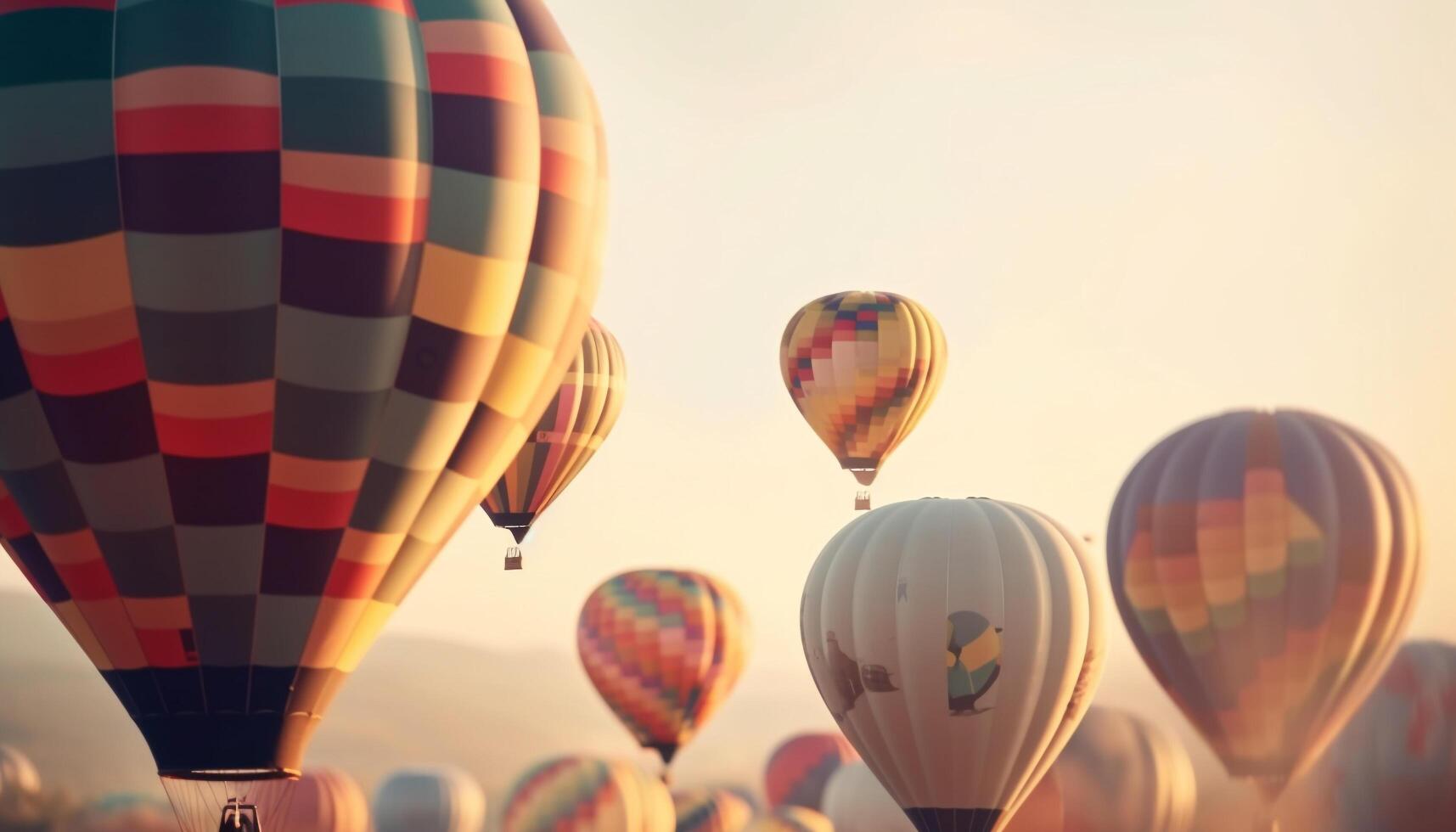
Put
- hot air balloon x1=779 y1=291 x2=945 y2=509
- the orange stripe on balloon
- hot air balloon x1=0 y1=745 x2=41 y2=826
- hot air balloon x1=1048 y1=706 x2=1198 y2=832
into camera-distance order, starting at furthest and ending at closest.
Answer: hot air balloon x1=0 y1=745 x2=41 y2=826 → hot air balloon x1=779 y1=291 x2=945 y2=509 → hot air balloon x1=1048 y1=706 x2=1198 y2=832 → the orange stripe on balloon

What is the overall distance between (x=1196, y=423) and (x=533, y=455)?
20.6ft

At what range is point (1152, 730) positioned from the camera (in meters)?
22.7

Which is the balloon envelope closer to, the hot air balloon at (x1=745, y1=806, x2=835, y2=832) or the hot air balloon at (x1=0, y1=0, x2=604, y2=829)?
the hot air balloon at (x1=745, y1=806, x2=835, y2=832)

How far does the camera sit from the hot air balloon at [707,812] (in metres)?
26.6

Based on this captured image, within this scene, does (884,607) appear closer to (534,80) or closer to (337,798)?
(534,80)

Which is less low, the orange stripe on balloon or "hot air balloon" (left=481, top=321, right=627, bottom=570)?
"hot air balloon" (left=481, top=321, right=627, bottom=570)

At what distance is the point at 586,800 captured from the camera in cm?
2369

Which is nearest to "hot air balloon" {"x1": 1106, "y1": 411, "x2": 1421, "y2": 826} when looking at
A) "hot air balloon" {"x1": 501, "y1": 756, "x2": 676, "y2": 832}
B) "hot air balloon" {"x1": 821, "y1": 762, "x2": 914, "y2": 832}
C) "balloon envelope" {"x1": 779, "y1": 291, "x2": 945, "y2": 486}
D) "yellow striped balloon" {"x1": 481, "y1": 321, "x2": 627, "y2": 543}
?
"hot air balloon" {"x1": 821, "y1": 762, "x2": 914, "y2": 832}

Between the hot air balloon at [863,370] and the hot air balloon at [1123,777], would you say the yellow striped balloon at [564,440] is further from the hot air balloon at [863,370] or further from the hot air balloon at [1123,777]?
the hot air balloon at [1123,777]

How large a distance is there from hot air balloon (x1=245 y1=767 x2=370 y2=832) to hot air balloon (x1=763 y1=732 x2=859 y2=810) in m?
6.47

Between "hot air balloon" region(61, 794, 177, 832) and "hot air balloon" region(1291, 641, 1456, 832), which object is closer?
"hot air balloon" region(1291, 641, 1456, 832)

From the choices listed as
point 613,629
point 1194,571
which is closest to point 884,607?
point 1194,571

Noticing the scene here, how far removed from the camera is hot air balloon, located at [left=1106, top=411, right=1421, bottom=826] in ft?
66.4

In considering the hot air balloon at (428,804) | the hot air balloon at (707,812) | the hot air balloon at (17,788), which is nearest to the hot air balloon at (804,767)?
the hot air balloon at (707,812)
